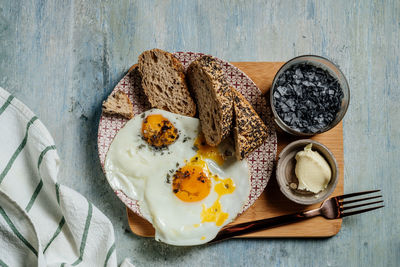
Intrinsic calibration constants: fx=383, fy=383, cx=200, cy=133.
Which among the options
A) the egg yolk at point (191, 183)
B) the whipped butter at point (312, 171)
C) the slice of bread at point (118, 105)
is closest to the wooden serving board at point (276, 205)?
the whipped butter at point (312, 171)

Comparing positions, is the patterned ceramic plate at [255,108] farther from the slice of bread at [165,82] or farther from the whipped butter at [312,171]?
the whipped butter at [312,171]

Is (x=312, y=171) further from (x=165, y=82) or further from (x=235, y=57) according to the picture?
(x=165, y=82)

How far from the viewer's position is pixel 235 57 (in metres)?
2.39

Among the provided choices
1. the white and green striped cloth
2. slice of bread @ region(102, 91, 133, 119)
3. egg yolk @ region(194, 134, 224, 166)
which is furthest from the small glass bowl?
the white and green striped cloth

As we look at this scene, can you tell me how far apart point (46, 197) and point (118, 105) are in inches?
26.8

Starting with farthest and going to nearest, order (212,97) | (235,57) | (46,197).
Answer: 1. (235,57)
2. (46,197)
3. (212,97)

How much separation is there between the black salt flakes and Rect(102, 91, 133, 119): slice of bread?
84cm

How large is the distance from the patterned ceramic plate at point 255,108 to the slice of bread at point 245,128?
80 mm

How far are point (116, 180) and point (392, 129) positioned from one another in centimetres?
174

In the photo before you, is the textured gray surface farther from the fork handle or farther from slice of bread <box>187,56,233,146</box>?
slice of bread <box>187,56,233,146</box>

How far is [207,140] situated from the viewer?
85.8 inches

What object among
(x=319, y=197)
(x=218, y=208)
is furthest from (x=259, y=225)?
(x=319, y=197)

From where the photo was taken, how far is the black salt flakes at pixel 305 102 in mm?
2139

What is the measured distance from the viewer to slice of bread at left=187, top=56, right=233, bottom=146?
2.06m
